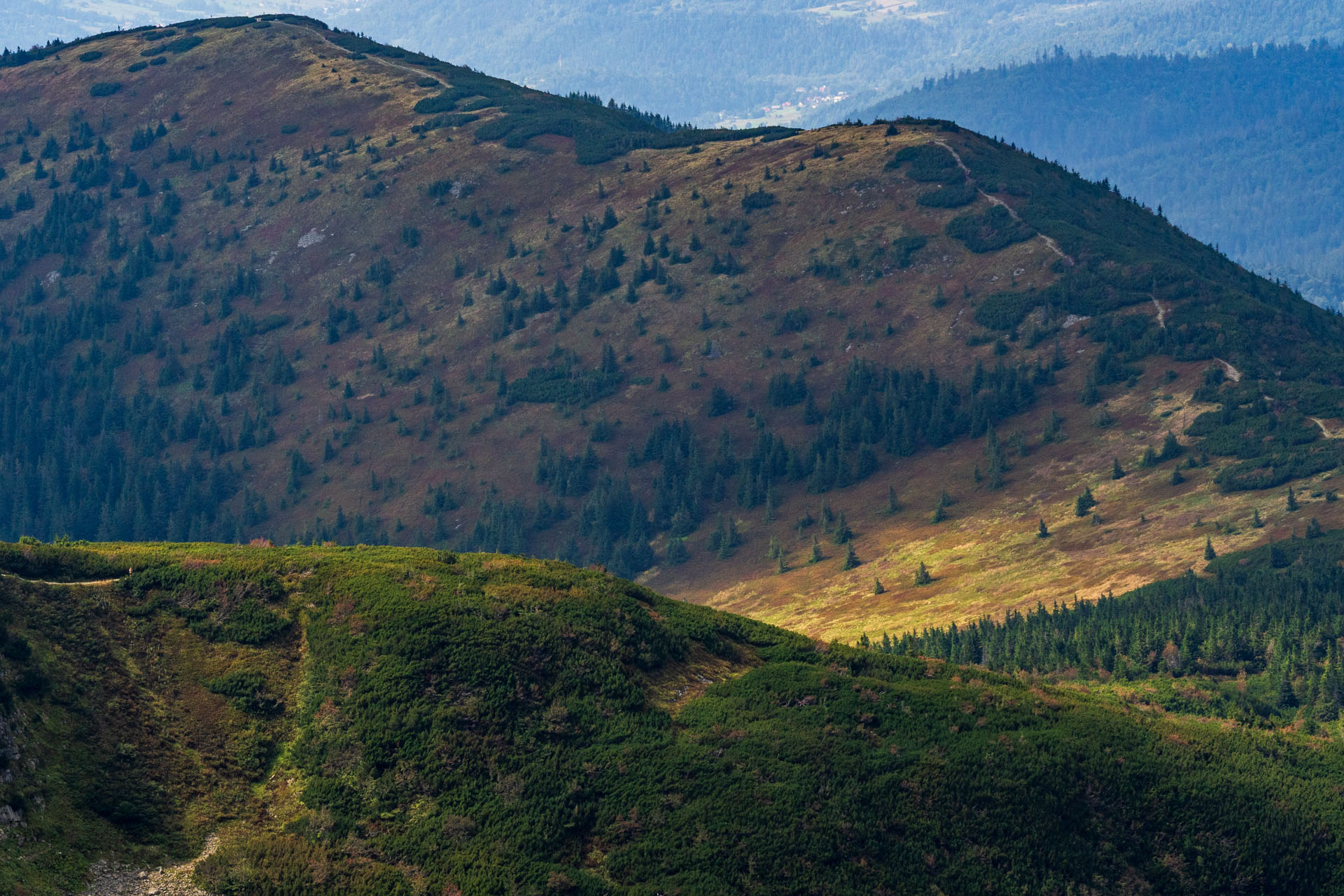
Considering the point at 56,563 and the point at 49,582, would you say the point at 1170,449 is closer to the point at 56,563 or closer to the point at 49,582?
the point at 56,563

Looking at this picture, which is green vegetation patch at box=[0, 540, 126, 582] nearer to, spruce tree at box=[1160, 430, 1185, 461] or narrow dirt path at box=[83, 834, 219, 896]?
narrow dirt path at box=[83, 834, 219, 896]

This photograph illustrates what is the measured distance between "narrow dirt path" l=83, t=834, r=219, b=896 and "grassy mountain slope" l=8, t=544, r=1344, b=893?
535 millimetres

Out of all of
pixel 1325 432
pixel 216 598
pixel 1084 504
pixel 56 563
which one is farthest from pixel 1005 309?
pixel 56 563

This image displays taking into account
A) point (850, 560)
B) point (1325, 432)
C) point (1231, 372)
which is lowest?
point (850, 560)

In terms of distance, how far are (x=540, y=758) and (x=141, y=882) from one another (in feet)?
49.1

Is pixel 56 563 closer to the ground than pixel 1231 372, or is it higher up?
higher up

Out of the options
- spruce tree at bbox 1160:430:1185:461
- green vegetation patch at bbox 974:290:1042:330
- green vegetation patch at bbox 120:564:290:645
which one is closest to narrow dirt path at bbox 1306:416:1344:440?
spruce tree at bbox 1160:430:1185:461

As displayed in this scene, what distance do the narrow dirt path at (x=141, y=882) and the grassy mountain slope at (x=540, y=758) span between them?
535 millimetres

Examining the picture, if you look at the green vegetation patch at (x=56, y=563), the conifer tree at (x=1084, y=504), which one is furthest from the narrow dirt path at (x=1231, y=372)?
the green vegetation patch at (x=56, y=563)

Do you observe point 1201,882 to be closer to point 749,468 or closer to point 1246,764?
point 1246,764

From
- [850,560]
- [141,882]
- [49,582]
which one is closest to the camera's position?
[141,882]

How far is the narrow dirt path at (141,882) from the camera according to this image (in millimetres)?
44094

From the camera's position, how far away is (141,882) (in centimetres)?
4500

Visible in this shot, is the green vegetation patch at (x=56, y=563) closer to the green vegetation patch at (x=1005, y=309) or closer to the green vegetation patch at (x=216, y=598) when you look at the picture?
the green vegetation patch at (x=216, y=598)
